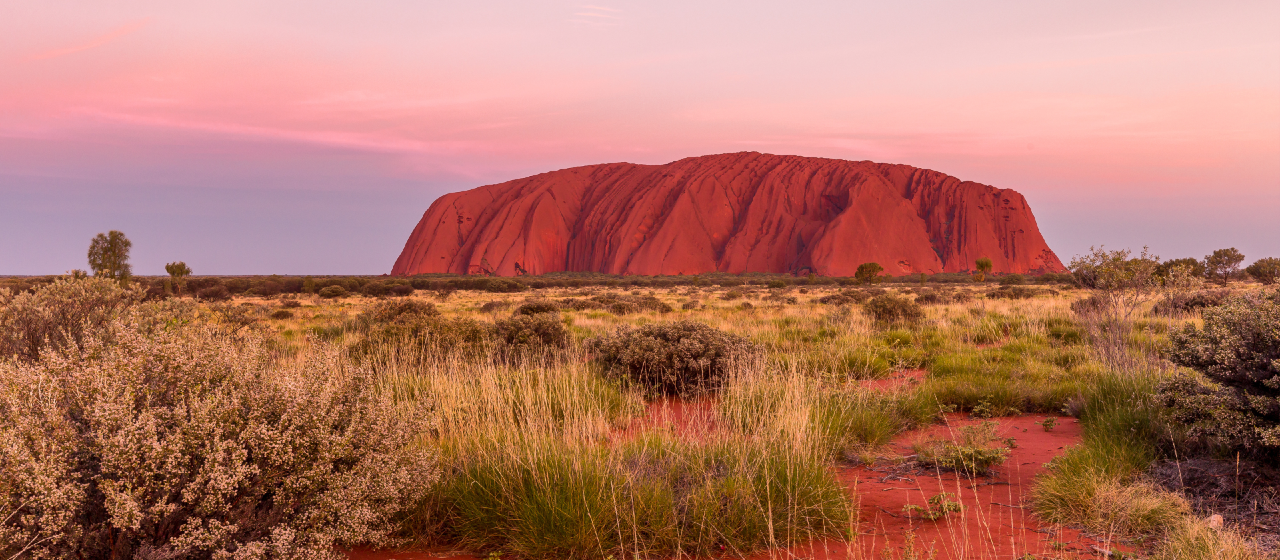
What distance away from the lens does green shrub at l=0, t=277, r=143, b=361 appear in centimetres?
678

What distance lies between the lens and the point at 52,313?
7.07 metres

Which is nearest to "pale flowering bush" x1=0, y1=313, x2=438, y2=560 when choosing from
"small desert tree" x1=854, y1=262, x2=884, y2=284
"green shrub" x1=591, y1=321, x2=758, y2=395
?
"green shrub" x1=591, y1=321, x2=758, y2=395

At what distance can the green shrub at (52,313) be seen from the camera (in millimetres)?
6781

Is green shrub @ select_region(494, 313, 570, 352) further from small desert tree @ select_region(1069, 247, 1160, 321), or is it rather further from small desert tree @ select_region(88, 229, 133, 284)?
small desert tree @ select_region(88, 229, 133, 284)

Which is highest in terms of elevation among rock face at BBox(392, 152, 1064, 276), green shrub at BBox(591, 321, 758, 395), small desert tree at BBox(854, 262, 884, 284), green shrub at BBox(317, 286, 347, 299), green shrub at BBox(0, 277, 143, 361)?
rock face at BBox(392, 152, 1064, 276)

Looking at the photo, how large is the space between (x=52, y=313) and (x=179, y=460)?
5961 mm

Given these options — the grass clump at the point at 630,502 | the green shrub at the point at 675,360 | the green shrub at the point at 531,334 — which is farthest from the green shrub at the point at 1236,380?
the green shrub at the point at 531,334

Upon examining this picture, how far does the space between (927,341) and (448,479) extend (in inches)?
458

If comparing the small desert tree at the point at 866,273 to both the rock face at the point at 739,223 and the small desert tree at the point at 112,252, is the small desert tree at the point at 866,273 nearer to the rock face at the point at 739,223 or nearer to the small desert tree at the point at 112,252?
the rock face at the point at 739,223

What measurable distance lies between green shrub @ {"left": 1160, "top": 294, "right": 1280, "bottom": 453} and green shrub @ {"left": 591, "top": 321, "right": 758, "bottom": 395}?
15.8ft

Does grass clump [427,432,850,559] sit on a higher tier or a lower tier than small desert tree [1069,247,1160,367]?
lower

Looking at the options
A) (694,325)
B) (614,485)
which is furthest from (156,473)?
(694,325)

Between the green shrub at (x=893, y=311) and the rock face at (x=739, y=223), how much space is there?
271 feet

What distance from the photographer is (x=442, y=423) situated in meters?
6.03
